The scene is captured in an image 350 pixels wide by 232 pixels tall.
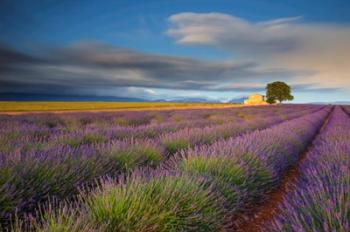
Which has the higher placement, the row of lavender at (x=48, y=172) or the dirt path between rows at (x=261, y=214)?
the row of lavender at (x=48, y=172)

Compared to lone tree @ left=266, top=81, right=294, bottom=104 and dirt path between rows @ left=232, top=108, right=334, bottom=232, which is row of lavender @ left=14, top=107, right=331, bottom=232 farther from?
lone tree @ left=266, top=81, right=294, bottom=104

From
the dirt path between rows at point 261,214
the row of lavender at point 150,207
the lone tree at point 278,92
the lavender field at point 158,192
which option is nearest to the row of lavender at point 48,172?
the lavender field at point 158,192

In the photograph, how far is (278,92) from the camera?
74000 mm

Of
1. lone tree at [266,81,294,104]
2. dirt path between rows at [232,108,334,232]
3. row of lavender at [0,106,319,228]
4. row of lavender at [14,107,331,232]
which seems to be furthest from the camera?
lone tree at [266,81,294,104]

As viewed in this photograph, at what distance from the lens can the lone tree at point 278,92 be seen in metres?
74.0

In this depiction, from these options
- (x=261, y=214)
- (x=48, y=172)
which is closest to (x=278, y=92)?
(x=261, y=214)

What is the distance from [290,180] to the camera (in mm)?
5352

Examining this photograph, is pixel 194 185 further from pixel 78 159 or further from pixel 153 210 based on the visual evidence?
pixel 78 159

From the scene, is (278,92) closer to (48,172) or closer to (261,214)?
(261,214)

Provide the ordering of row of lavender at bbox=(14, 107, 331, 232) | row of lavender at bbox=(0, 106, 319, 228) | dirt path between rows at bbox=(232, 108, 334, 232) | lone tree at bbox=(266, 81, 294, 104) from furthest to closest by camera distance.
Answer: lone tree at bbox=(266, 81, 294, 104), dirt path between rows at bbox=(232, 108, 334, 232), row of lavender at bbox=(0, 106, 319, 228), row of lavender at bbox=(14, 107, 331, 232)

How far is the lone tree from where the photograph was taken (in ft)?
243

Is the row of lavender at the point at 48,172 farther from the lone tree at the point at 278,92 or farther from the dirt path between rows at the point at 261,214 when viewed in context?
the lone tree at the point at 278,92

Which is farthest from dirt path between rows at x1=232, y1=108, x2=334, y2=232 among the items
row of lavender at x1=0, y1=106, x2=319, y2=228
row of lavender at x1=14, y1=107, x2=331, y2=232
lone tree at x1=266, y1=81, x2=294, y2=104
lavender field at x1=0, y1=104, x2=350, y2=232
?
lone tree at x1=266, y1=81, x2=294, y2=104

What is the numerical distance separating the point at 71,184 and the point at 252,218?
6.76 ft
